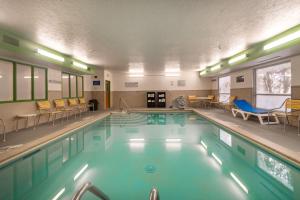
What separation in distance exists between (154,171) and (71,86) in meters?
7.28

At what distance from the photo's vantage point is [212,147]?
4.41 metres

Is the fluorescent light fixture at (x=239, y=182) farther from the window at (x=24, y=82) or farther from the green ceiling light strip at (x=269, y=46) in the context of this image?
the window at (x=24, y=82)

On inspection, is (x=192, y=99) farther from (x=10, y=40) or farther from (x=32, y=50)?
(x=10, y=40)

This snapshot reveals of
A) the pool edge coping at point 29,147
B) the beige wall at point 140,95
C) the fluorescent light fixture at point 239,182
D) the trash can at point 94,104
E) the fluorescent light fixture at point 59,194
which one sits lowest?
the fluorescent light fixture at point 59,194

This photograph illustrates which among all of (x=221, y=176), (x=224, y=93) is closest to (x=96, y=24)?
(x=221, y=176)

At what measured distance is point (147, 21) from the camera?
377cm

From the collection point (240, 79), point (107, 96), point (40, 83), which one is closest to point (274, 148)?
point (240, 79)

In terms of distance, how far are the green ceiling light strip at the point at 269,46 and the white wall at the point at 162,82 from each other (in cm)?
560

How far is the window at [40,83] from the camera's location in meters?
6.39

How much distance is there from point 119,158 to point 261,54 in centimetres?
479

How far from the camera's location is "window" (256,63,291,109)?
623cm

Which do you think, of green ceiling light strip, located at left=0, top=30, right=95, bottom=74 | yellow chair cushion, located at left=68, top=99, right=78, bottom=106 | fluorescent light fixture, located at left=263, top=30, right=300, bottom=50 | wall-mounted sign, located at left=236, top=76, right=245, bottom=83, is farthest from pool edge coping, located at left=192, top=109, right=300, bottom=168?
yellow chair cushion, located at left=68, top=99, right=78, bottom=106

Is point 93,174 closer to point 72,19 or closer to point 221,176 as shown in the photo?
point 221,176

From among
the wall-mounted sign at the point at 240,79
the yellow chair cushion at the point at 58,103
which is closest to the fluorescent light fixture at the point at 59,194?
the yellow chair cushion at the point at 58,103
